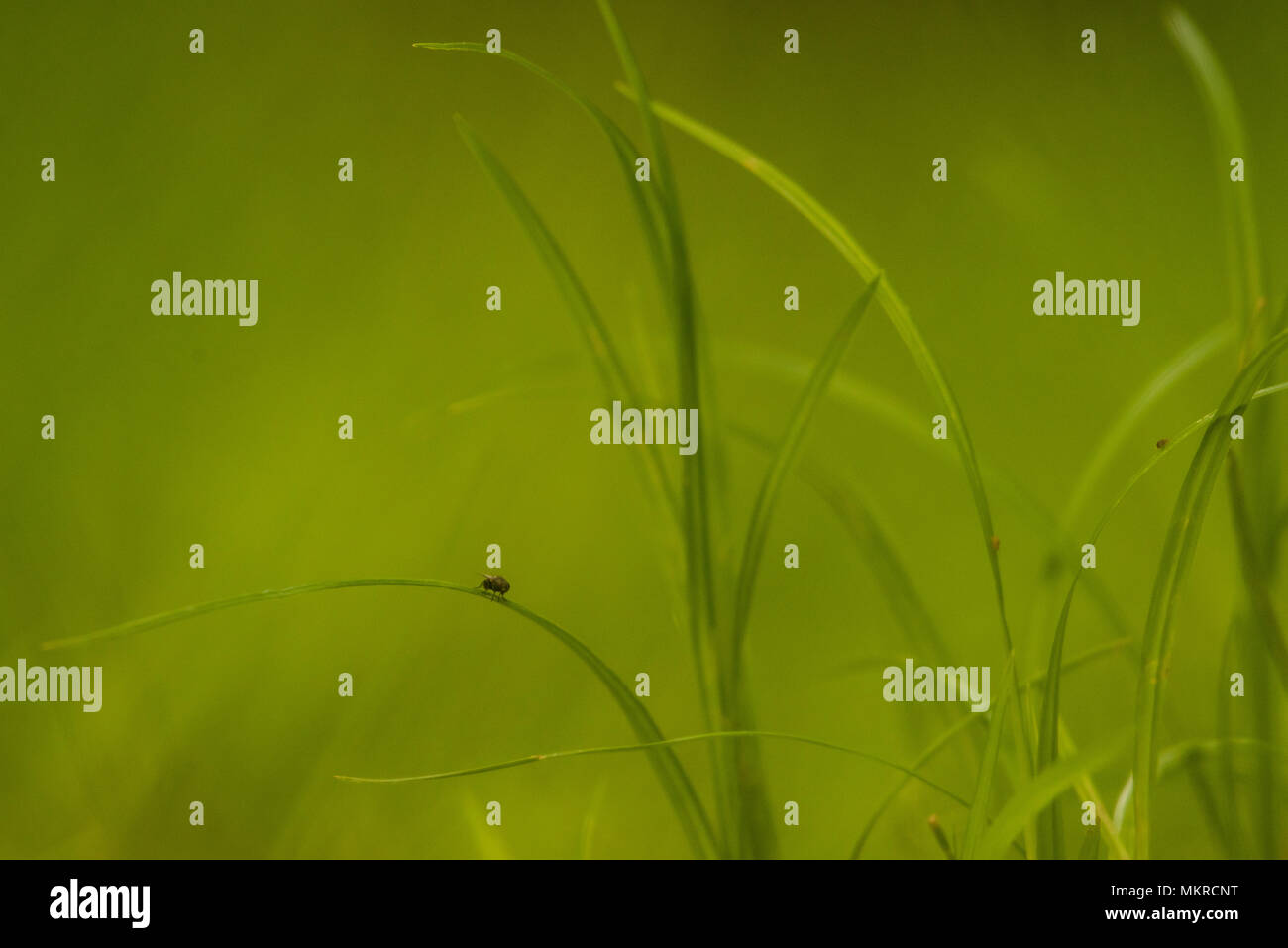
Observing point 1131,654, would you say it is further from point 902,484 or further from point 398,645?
point 398,645

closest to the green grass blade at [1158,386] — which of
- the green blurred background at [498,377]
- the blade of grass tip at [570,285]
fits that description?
the green blurred background at [498,377]

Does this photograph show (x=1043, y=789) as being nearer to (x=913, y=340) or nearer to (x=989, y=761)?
(x=989, y=761)

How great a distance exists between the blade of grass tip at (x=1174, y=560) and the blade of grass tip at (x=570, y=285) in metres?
0.22

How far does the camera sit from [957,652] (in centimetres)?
71

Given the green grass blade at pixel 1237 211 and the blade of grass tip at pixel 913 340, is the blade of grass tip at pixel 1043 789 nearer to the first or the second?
the blade of grass tip at pixel 913 340

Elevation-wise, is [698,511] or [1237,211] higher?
[1237,211]

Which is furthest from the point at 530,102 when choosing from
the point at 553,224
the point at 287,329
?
the point at 287,329

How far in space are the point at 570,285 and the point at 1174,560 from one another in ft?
0.98

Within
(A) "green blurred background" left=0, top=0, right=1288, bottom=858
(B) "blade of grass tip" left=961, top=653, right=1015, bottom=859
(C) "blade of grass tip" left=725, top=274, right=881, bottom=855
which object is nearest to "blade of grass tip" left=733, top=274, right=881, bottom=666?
(C) "blade of grass tip" left=725, top=274, right=881, bottom=855

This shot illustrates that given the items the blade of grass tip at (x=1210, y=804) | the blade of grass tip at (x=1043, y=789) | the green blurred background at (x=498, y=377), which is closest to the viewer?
the blade of grass tip at (x=1043, y=789)

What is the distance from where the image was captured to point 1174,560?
369 mm

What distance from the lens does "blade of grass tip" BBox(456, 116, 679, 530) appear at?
44 centimetres

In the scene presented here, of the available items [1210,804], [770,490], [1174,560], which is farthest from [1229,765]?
[770,490]

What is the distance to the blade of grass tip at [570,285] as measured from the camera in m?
0.44
